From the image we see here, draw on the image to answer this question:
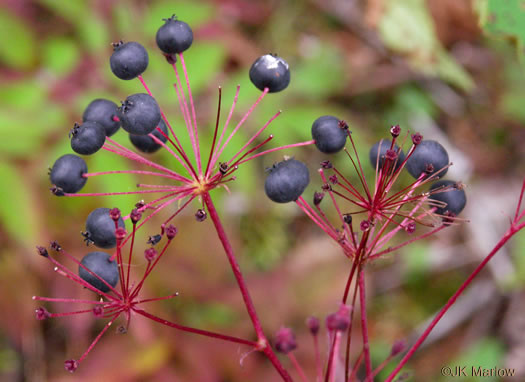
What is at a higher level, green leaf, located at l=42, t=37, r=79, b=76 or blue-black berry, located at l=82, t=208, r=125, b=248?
green leaf, located at l=42, t=37, r=79, b=76

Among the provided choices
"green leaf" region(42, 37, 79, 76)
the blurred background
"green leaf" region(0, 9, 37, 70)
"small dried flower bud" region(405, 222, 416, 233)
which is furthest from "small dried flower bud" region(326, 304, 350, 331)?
"green leaf" region(0, 9, 37, 70)

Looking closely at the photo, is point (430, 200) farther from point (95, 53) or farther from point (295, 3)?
point (295, 3)

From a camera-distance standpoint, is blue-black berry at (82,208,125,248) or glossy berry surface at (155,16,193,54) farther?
glossy berry surface at (155,16,193,54)

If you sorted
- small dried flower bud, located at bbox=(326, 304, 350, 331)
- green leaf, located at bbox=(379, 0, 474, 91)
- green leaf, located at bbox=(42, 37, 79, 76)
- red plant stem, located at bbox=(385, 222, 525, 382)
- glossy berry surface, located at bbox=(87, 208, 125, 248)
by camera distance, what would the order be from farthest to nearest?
green leaf, located at bbox=(42, 37, 79, 76)
green leaf, located at bbox=(379, 0, 474, 91)
glossy berry surface, located at bbox=(87, 208, 125, 248)
red plant stem, located at bbox=(385, 222, 525, 382)
small dried flower bud, located at bbox=(326, 304, 350, 331)

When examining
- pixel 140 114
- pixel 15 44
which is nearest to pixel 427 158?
pixel 140 114

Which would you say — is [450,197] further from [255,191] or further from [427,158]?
[255,191]

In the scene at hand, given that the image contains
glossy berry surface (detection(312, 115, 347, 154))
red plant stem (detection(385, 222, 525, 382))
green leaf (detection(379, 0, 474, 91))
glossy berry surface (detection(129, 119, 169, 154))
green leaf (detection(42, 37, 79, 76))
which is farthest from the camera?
green leaf (detection(42, 37, 79, 76))

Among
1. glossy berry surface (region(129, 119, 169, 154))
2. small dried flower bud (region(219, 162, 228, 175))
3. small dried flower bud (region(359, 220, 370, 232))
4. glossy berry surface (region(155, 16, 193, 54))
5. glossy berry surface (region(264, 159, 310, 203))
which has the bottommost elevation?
small dried flower bud (region(359, 220, 370, 232))

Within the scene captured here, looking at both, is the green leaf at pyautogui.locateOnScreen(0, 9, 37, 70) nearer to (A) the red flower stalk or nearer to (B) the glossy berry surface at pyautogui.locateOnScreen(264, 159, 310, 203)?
(A) the red flower stalk
